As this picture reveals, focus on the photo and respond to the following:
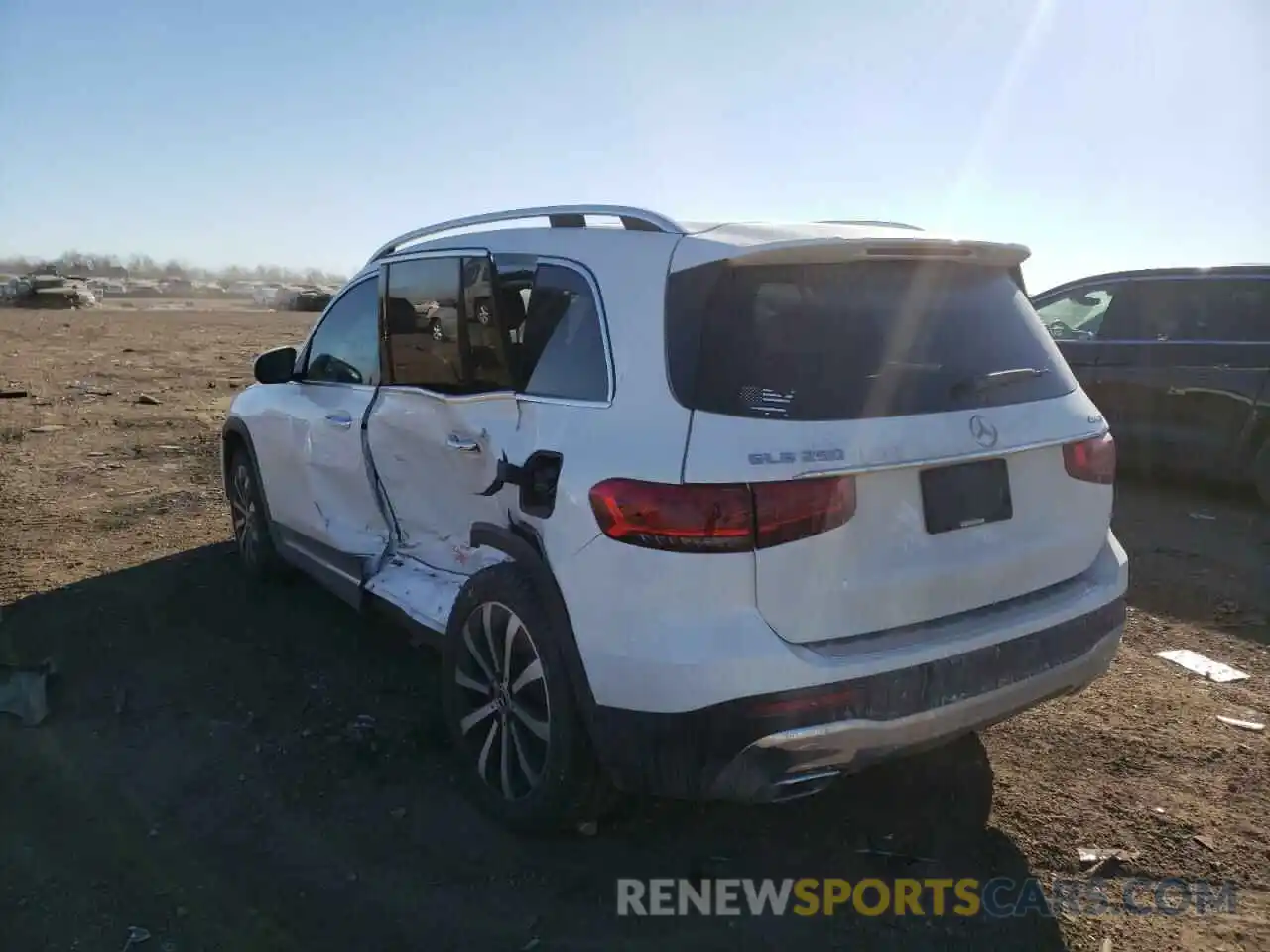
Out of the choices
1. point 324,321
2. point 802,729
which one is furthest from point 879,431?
point 324,321

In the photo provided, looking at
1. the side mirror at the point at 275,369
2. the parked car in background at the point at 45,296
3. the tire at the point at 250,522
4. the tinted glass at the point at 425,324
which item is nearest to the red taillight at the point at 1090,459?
the tinted glass at the point at 425,324

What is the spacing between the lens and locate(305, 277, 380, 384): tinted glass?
14.5ft

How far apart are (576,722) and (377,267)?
251 centimetres

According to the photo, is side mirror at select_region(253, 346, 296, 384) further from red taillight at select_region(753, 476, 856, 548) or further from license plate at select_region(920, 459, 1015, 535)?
license plate at select_region(920, 459, 1015, 535)

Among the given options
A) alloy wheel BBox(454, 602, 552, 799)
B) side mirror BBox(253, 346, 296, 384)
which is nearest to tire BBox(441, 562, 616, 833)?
alloy wheel BBox(454, 602, 552, 799)

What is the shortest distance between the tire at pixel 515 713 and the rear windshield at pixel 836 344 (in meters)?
0.89

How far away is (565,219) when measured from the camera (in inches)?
145

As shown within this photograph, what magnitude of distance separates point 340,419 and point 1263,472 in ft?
21.4

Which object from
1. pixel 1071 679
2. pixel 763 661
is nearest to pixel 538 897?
pixel 763 661

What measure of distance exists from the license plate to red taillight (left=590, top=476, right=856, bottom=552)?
0.94 feet

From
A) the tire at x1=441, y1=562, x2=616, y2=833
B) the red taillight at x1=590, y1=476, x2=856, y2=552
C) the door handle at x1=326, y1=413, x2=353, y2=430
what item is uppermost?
the red taillight at x1=590, y1=476, x2=856, y2=552

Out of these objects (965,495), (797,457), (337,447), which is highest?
(797,457)

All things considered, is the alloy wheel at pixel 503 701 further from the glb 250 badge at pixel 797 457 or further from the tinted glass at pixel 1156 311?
the tinted glass at pixel 1156 311

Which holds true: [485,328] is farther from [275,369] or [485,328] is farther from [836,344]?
[275,369]
